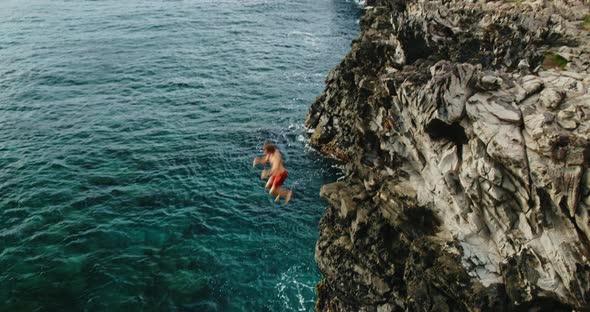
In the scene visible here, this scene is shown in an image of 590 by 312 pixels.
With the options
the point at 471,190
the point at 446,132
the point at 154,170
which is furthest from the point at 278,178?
the point at 154,170

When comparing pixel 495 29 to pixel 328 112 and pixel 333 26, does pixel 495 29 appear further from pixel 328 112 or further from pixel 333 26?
pixel 333 26

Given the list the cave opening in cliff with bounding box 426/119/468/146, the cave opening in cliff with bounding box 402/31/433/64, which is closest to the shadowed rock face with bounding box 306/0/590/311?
the cave opening in cliff with bounding box 426/119/468/146

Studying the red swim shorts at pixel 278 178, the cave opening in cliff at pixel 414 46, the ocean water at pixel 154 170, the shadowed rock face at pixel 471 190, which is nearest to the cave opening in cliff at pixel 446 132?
the shadowed rock face at pixel 471 190

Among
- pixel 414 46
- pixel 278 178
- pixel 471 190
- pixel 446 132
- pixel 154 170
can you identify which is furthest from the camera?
pixel 154 170

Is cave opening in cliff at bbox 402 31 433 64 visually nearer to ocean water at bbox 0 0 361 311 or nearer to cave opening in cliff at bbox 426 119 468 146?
ocean water at bbox 0 0 361 311

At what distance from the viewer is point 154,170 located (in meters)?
43.2

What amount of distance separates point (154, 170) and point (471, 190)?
33.1 meters

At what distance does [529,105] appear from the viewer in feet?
57.0

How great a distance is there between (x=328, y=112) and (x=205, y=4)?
257 ft

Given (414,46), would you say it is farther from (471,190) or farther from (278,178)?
(471,190)

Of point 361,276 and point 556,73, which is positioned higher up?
point 556,73

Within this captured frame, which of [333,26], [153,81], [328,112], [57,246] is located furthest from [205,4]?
[57,246]

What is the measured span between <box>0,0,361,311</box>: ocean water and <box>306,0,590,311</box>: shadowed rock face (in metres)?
8.09

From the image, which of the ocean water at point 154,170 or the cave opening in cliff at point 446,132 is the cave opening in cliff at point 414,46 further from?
the cave opening in cliff at point 446,132
